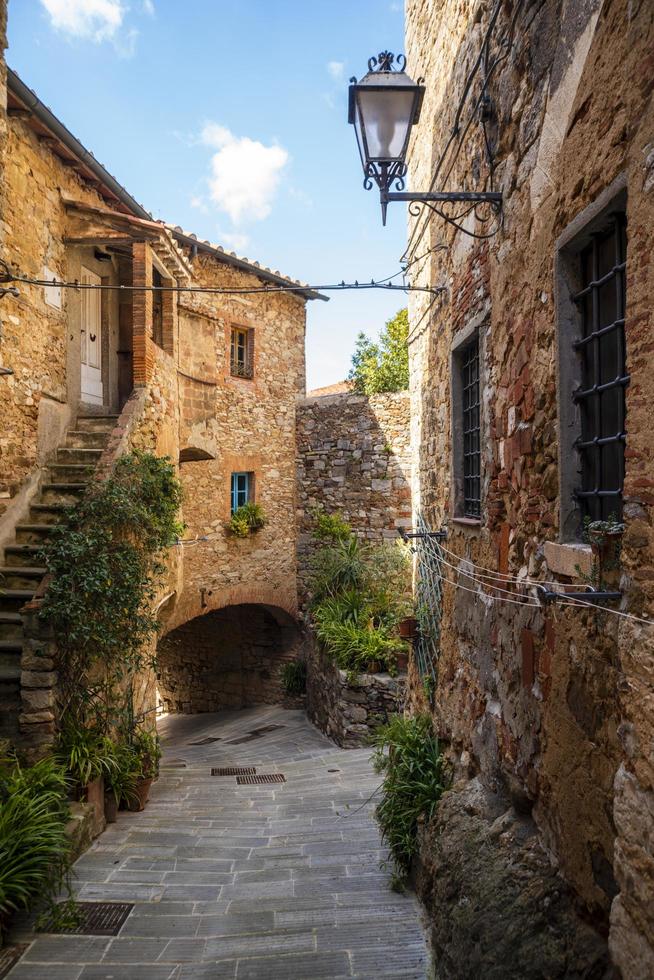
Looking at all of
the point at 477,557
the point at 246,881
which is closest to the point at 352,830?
the point at 246,881

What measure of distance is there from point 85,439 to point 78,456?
53 cm

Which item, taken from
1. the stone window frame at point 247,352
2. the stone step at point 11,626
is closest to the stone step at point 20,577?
the stone step at point 11,626

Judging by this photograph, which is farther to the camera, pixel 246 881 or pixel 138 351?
pixel 138 351

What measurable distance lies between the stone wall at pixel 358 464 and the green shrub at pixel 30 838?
885 cm

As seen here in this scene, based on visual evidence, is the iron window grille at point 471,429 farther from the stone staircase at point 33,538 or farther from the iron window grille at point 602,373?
the stone staircase at point 33,538

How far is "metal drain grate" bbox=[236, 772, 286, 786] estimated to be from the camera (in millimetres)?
8219

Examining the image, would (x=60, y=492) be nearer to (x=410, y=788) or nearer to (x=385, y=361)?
(x=410, y=788)

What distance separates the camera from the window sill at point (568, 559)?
2.55 m

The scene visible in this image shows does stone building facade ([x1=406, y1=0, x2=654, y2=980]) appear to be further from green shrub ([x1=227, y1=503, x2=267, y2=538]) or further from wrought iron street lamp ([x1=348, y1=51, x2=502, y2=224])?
green shrub ([x1=227, y1=503, x2=267, y2=538])

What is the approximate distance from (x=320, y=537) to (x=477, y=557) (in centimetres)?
947

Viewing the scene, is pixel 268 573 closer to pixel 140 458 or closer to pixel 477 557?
pixel 140 458

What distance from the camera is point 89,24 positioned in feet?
27.2

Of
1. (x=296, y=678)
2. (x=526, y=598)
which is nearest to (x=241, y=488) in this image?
(x=296, y=678)

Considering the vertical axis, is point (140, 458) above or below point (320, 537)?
above
